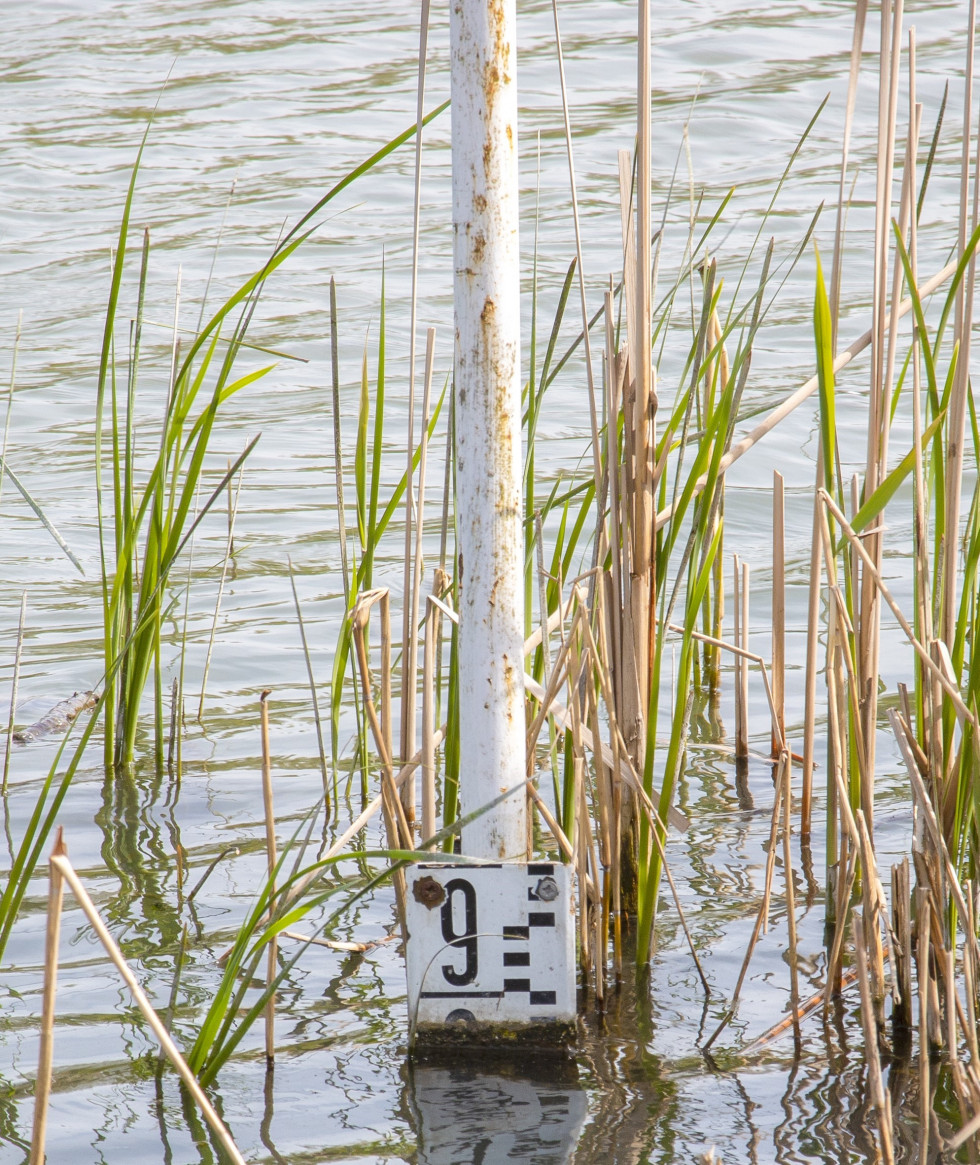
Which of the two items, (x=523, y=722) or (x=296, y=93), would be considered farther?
(x=296, y=93)

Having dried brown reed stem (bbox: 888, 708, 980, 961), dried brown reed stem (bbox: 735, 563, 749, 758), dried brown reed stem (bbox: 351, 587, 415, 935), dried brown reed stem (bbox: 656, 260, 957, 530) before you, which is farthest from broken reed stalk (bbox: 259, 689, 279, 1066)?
dried brown reed stem (bbox: 735, 563, 749, 758)

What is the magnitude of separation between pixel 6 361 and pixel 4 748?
396 cm

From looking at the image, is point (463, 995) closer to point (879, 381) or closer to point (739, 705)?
point (879, 381)

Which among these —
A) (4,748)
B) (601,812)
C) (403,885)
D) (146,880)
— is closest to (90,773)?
(4,748)

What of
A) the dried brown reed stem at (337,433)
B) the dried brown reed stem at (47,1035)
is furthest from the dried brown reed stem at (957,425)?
the dried brown reed stem at (47,1035)

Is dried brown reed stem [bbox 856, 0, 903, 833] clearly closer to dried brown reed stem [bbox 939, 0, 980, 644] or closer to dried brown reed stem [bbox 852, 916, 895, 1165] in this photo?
dried brown reed stem [bbox 939, 0, 980, 644]

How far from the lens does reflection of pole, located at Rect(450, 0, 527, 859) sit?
1896mm

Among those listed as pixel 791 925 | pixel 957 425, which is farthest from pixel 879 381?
pixel 791 925

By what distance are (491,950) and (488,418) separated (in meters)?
0.76

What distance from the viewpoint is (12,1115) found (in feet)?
6.35

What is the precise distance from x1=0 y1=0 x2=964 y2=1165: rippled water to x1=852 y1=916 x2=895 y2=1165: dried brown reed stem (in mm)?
206

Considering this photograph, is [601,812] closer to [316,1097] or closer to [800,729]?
[316,1097]

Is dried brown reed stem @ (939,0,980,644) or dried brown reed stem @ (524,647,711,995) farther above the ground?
dried brown reed stem @ (939,0,980,644)

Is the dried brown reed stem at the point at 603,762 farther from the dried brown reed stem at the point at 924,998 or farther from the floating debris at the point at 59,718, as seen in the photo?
the floating debris at the point at 59,718
